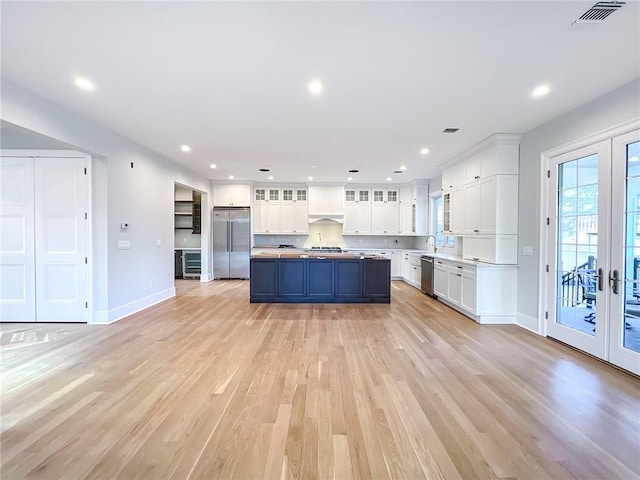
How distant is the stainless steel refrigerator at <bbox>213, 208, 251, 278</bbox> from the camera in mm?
8172

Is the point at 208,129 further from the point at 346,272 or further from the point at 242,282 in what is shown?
the point at 242,282

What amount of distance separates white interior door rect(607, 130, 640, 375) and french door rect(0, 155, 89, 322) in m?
6.49

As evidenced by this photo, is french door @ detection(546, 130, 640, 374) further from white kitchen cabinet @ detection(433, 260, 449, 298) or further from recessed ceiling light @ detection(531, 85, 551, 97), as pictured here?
white kitchen cabinet @ detection(433, 260, 449, 298)

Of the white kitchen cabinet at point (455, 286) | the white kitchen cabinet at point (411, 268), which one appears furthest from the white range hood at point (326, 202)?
the white kitchen cabinet at point (455, 286)

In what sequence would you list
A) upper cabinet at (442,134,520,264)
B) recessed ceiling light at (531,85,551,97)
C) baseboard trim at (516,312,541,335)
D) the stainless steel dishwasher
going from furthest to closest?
the stainless steel dishwasher < upper cabinet at (442,134,520,264) < baseboard trim at (516,312,541,335) < recessed ceiling light at (531,85,551,97)

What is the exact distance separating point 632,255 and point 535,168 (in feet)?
5.58

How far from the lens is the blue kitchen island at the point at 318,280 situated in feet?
18.6

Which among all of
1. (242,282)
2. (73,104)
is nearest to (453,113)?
(73,104)

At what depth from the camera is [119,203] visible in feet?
14.8

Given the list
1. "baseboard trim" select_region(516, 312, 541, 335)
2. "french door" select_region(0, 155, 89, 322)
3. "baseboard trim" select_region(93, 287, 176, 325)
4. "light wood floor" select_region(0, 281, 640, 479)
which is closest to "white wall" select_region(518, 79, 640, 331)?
"baseboard trim" select_region(516, 312, 541, 335)

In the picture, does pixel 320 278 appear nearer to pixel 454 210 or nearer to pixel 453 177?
pixel 454 210

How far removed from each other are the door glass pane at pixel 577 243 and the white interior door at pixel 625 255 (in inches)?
9.2

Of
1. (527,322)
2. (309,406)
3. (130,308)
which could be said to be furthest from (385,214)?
(309,406)

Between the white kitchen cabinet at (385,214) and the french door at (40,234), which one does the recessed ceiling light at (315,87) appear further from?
the white kitchen cabinet at (385,214)
